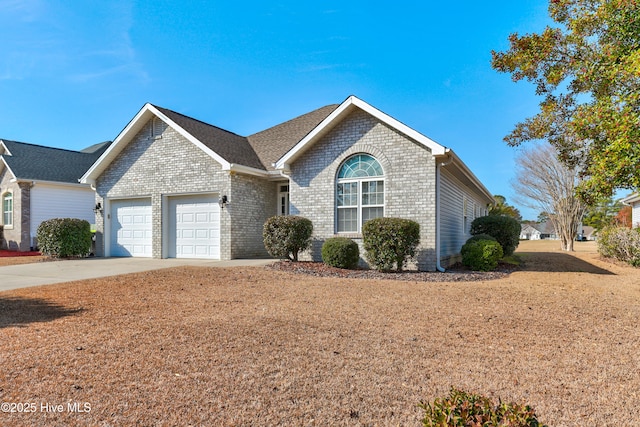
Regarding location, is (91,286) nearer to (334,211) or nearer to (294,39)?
(334,211)

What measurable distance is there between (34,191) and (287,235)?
16.8m

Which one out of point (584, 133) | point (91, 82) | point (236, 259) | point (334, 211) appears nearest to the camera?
point (584, 133)

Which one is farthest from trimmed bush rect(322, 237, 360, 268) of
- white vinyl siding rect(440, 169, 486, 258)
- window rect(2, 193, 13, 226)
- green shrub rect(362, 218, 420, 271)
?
window rect(2, 193, 13, 226)

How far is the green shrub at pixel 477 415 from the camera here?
199cm

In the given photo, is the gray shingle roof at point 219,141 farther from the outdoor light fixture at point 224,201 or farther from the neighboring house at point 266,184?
the outdoor light fixture at point 224,201

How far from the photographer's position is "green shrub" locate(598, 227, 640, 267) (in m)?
13.7

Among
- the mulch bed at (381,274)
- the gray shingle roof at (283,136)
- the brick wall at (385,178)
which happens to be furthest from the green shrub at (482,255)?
the gray shingle roof at (283,136)

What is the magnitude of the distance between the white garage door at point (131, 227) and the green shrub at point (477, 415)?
15.0 meters

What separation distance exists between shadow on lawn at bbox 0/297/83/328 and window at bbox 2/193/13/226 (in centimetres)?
1814

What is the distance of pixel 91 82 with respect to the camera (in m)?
14.5

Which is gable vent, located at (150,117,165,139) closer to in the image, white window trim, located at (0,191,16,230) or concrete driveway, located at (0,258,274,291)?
concrete driveway, located at (0,258,274,291)

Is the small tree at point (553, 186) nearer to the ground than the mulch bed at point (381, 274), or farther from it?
farther from it

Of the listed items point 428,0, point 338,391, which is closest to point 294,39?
point 428,0

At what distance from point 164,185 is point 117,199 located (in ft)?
9.77
